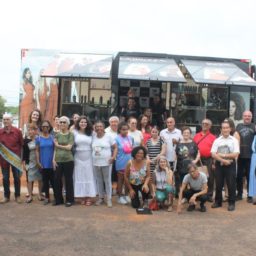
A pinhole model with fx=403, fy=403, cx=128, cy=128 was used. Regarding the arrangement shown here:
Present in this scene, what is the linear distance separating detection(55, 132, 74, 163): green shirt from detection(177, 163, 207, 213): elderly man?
193 centimetres

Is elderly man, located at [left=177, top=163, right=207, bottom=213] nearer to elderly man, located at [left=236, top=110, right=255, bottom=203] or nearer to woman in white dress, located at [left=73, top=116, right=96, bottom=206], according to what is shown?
elderly man, located at [left=236, top=110, right=255, bottom=203]

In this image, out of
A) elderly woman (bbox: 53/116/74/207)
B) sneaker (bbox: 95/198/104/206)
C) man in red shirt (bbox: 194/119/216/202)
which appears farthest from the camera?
man in red shirt (bbox: 194/119/216/202)

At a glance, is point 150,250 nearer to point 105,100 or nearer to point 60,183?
point 60,183

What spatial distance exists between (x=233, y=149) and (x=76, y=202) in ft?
9.27

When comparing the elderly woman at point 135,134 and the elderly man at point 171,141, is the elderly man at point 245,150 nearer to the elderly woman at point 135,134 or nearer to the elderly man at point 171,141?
the elderly man at point 171,141

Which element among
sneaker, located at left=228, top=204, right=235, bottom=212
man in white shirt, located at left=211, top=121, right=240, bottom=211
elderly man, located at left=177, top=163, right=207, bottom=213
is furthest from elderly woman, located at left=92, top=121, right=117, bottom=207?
sneaker, located at left=228, top=204, right=235, bottom=212

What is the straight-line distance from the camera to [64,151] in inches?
260

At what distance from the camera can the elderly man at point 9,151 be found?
22.3 ft

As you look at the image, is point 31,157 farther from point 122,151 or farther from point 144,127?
point 144,127

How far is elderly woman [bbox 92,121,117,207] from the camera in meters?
6.77

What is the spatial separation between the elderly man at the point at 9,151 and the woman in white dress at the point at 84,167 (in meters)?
0.99

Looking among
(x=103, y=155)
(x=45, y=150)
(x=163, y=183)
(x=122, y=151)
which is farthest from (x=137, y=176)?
(x=45, y=150)

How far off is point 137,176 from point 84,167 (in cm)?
91

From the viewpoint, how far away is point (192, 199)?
643cm
